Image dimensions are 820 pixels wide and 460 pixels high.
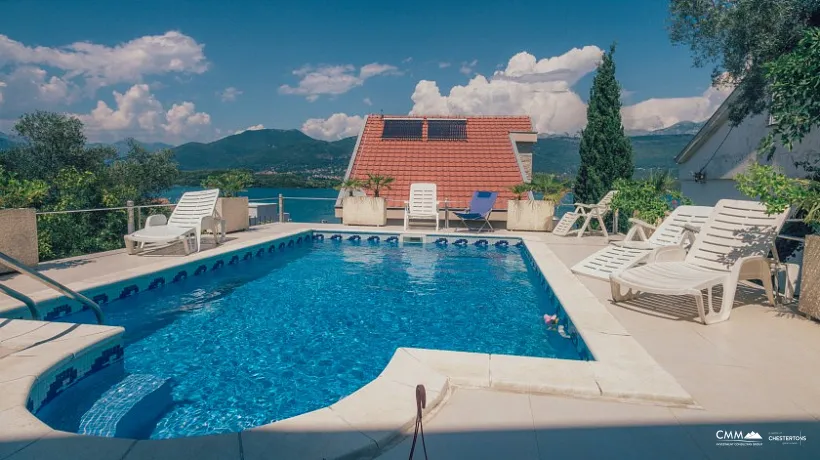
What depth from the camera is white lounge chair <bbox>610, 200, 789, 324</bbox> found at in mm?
3709

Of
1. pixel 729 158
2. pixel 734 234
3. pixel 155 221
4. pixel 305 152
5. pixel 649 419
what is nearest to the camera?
pixel 649 419

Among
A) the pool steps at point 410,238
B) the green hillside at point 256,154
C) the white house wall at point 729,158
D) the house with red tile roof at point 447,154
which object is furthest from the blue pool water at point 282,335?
the green hillside at point 256,154

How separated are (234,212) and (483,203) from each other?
5935 mm

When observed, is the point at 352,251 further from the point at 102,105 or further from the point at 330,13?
the point at 102,105

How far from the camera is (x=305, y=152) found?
72125 millimetres

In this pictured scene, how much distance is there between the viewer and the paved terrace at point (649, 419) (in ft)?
6.01

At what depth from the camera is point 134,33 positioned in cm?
2548

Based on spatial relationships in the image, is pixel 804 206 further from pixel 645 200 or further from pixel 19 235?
pixel 19 235

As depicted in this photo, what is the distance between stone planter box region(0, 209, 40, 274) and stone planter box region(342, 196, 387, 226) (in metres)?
6.99

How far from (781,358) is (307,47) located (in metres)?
29.0

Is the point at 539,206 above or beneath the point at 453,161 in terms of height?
beneath

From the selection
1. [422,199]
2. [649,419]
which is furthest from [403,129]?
[649,419]

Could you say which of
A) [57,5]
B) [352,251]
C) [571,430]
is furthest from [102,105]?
[571,430]

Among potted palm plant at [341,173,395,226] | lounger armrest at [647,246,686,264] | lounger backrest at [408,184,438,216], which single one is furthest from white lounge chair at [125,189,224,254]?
lounger armrest at [647,246,686,264]
